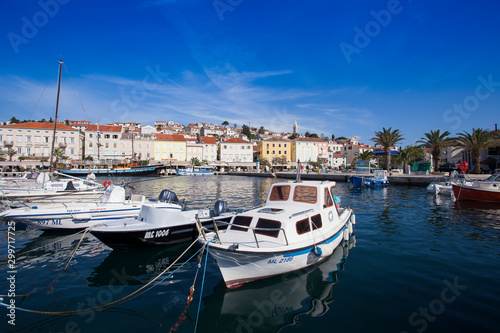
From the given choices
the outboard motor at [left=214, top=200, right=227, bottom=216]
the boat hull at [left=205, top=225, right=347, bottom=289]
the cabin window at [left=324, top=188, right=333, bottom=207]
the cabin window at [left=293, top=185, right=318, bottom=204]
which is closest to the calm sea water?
the boat hull at [left=205, top=225, right=347, bottom=289]

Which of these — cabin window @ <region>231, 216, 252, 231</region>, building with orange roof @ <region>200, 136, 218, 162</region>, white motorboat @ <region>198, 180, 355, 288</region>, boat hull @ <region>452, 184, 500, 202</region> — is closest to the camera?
white motorboat @ <region>198, 180, 355, 288</region>

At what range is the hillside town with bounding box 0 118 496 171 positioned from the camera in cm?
7025

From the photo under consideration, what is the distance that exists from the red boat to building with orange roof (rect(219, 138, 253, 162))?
76259mm

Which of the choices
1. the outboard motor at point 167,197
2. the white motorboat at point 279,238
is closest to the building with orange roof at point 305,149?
the outboard motor at point 167,197

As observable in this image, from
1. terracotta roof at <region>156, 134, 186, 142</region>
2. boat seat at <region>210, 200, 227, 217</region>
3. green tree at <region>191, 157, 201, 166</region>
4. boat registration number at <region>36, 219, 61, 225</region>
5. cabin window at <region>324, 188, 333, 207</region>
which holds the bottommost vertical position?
boat registration number at <region>36, 219, 61, 225</region>

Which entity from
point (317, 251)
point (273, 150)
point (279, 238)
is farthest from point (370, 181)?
point (273, 150)

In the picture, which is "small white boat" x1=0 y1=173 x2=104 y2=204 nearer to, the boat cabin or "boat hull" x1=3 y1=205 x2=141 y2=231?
"boat hull" x1=3 y1=205 x2=141 y2=231

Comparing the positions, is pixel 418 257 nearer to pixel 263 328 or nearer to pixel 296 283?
pixel 296 283

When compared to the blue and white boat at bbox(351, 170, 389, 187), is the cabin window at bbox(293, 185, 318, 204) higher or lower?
higher

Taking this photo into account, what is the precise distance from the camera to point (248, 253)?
658 centimetres

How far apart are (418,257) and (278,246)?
6065 mm

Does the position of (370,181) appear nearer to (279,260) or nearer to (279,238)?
(279,238)

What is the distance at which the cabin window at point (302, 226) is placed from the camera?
7828 millimetres

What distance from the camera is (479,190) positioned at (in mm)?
21438
